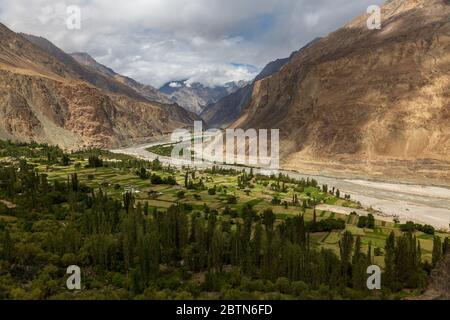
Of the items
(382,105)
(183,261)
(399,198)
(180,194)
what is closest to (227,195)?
(180,194)

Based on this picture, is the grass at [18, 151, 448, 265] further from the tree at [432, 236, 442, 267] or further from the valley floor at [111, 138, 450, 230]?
the valley floor at [111, 138, 450, 230]

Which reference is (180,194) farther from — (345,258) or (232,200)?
(345,258)

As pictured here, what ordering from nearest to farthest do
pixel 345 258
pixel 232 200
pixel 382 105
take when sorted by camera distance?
pixel 345 258
pixel 232 200
pixel 382 105

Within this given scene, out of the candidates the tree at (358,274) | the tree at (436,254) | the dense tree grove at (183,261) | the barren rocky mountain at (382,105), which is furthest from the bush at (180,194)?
the barren rocky mountain at (382,105)

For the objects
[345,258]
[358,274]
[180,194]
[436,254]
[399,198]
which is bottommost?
[399,198]

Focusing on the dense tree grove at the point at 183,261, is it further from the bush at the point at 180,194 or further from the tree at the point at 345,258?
the bush at the point at 180,194

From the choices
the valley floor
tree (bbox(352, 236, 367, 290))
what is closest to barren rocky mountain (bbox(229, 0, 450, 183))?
the valley floor

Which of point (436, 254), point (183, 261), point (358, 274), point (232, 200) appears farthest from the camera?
point (232, 200)
